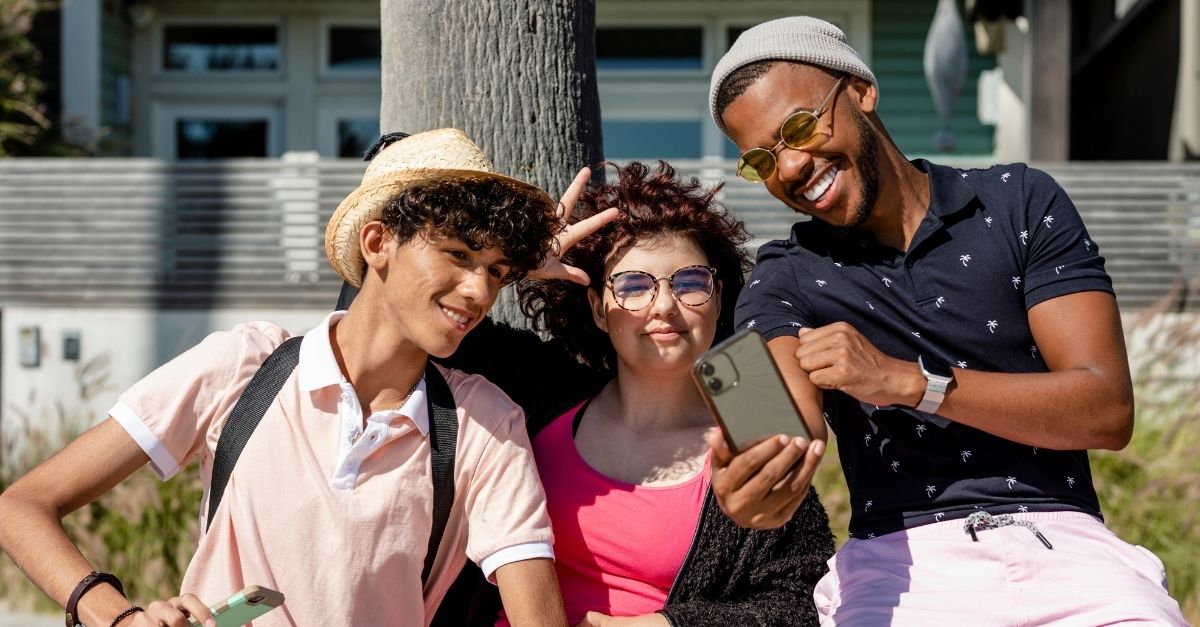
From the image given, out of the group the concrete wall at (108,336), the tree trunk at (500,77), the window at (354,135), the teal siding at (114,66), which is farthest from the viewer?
the window at (354,135)

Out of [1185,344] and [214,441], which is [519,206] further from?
[1185,344]

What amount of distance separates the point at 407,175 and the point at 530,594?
88 centimetres

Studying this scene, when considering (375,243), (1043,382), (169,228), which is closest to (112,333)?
(169,228)

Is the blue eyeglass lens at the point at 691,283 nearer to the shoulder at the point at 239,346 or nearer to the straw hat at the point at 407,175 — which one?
the straw hat at the point at 407,175

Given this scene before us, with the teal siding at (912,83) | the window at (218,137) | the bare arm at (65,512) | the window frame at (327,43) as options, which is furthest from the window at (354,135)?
the bare arm at (65,512)

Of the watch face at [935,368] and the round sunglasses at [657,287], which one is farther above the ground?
the round sunglasses at [657,287]

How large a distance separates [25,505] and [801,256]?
160 cm

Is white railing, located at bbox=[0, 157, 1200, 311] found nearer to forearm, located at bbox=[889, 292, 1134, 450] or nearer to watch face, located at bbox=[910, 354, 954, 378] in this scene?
forearm, located at bbox=[889, 292, 1134, 450]

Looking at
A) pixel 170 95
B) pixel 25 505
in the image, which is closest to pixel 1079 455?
pixel 25 505

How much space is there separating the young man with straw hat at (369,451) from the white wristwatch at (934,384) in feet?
2.71

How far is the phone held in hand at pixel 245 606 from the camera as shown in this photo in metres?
2.20

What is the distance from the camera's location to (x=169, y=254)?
9.25m

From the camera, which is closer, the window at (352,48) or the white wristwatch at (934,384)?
the white wristwatch at (934,384)

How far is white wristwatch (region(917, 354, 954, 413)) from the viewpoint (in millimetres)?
2221
